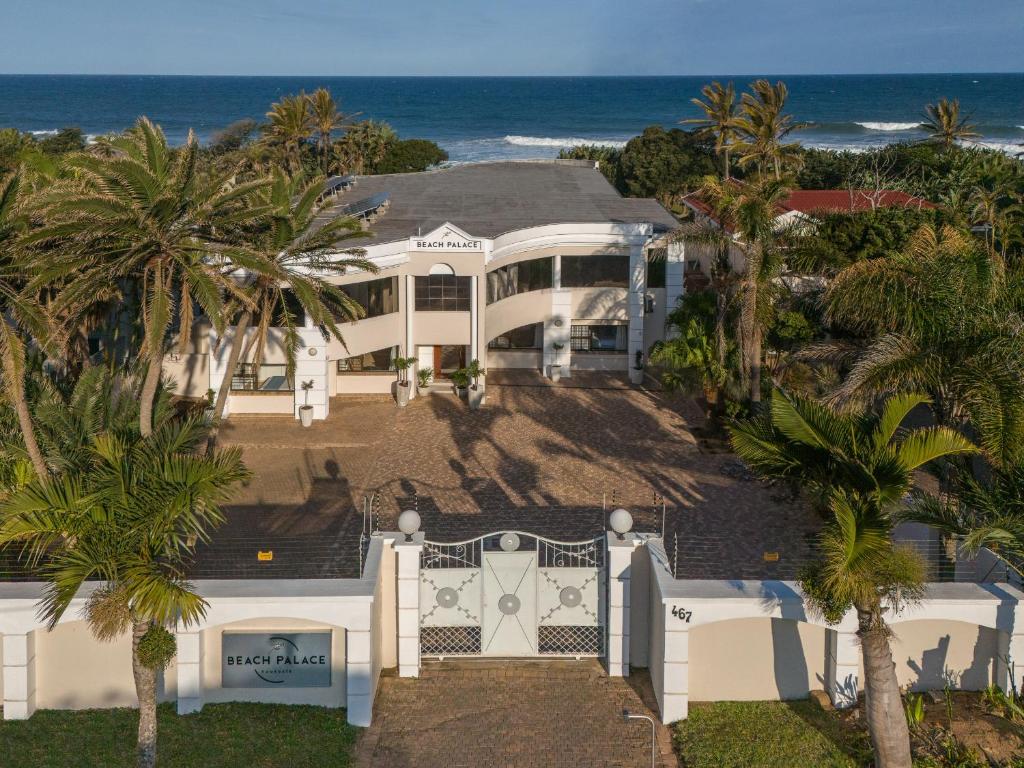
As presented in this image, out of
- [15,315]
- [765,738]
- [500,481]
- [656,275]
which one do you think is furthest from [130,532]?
[656,275]

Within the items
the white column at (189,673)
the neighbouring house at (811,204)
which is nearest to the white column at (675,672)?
the white column at (189,673)

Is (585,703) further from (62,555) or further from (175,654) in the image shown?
(62,555)

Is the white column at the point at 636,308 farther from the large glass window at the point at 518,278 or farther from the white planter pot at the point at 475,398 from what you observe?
the white planter pot at the point at 475,398

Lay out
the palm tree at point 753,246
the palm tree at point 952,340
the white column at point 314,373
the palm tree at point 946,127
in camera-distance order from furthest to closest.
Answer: the palm tree at point 946,127, the white column at point 314,373, the palm tree at point 753,246, the palm tree at point 952,340

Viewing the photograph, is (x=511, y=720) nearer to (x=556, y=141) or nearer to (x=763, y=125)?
(x=763, y=125)

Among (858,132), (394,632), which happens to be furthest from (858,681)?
(858,132)

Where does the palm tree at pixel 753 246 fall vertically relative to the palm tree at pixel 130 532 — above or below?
above
